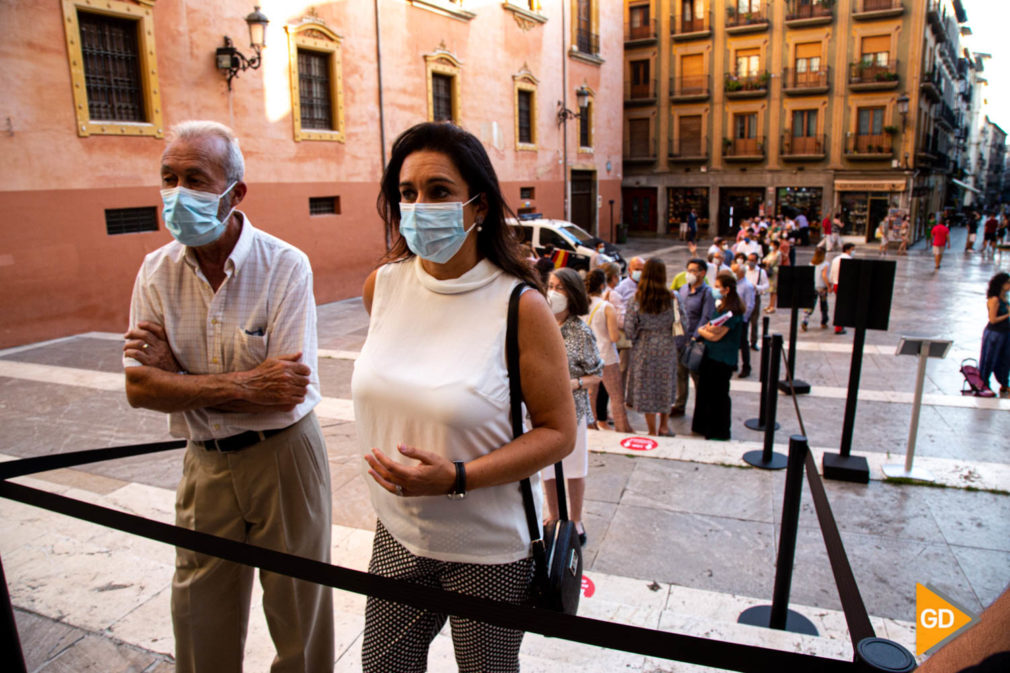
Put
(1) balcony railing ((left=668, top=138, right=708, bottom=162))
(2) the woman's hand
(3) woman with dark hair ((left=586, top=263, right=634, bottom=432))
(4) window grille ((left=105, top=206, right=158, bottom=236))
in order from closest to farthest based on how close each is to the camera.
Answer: (2) the woman's hand < (3) woman with dark hair ((left=586, top=263, right=634, bottom=432)) < (4) window grille ((left=105, top=206, right=158, bottom=236)) < (1) balcony railing ((left=668, top=138, right=708, bottom=162))

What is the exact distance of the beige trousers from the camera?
7.55 ft

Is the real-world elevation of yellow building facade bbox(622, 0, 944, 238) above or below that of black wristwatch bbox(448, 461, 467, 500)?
above

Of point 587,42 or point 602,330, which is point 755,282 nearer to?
point 602,330

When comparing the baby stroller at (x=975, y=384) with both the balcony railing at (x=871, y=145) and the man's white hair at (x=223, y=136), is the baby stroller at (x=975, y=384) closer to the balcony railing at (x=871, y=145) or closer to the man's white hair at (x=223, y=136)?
the man's white hair at (x=223, y=136)

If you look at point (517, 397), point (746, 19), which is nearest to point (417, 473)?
point (517, 397)

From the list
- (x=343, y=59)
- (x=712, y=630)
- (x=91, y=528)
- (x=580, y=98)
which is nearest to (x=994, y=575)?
(x=712, y=630)

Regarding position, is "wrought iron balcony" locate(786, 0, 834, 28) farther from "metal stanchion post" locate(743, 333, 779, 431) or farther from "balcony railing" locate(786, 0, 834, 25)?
"metal stanchion post" locate(743, 333, 779, 431)

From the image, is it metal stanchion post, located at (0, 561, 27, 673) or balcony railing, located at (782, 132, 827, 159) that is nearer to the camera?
metal stanchion post, located at (0, 561, 27, 673)

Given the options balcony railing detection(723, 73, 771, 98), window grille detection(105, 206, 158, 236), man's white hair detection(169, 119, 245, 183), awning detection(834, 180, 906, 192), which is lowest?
window grille detection(105, 206, 158, 236)

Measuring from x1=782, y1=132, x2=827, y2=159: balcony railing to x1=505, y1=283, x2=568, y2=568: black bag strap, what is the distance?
1388 inches

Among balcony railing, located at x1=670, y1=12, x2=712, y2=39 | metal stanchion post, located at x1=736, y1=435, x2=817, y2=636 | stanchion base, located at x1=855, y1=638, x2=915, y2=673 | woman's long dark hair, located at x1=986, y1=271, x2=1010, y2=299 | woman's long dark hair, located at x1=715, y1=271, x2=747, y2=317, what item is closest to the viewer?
stanchion base, located at x1=855, y1=638, x2=915, y2=673

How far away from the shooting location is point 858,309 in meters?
5.49

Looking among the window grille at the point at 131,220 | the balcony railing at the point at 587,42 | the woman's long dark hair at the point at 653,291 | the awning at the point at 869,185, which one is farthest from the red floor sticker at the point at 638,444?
the awning at the point at 869,185

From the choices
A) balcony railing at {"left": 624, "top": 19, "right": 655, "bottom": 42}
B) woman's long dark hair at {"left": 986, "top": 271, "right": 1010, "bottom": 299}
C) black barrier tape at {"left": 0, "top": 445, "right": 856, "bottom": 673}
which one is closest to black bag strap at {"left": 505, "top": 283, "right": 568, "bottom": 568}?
black barrier tape at {"left": 0, "top": 445, "right": 856, "bottom": 673}
